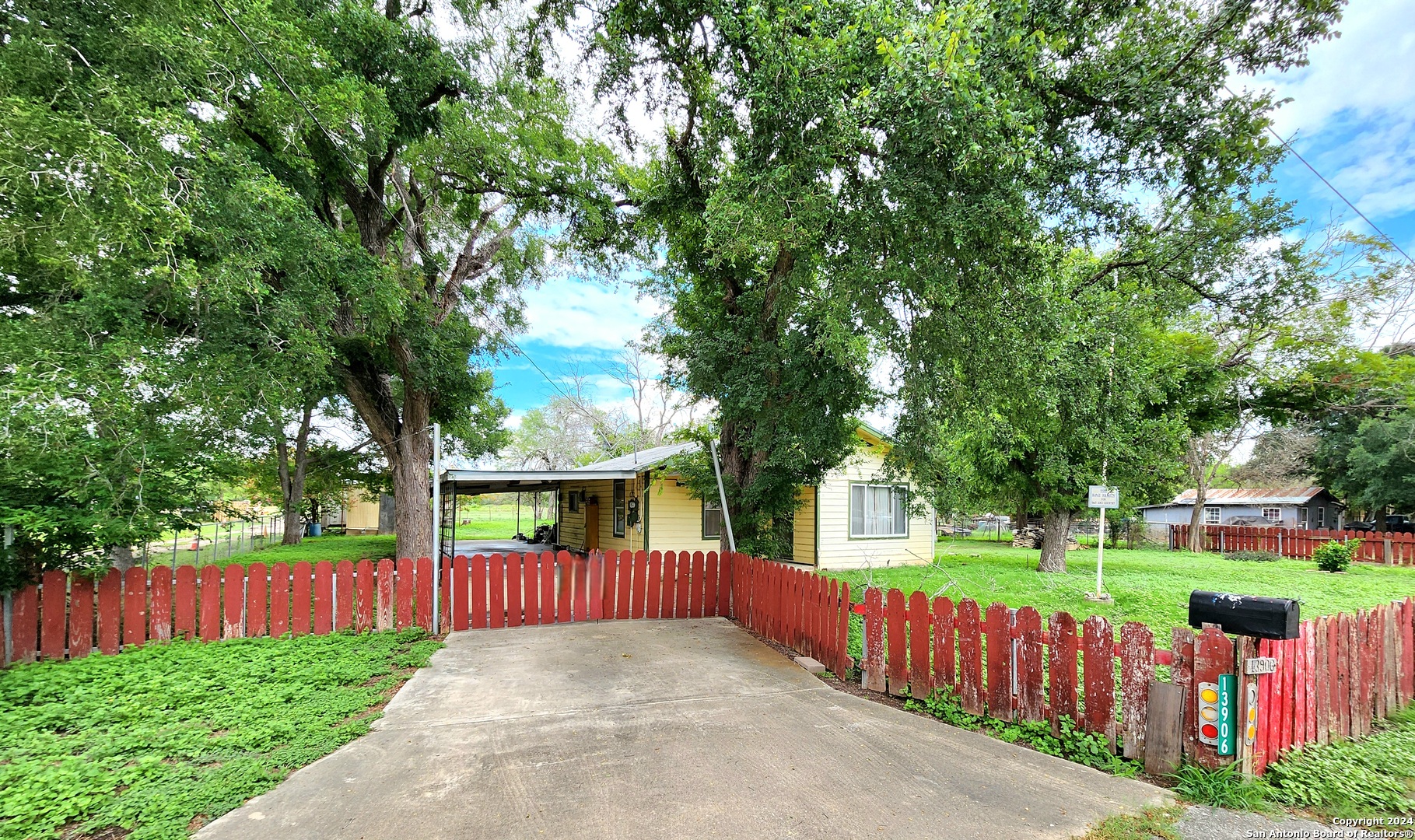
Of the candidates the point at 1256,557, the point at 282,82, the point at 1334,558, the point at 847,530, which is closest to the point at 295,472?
the point at 282,82

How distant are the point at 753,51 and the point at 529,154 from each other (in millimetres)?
5729

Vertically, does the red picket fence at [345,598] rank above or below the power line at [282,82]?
below

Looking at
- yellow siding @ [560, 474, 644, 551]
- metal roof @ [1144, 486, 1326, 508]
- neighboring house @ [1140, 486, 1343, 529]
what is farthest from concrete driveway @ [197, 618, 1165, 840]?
metal roof @ [1144, 486, 1326, 508]

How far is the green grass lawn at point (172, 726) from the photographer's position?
2764mm

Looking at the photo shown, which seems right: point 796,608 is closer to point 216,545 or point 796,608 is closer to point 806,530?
point 806,530

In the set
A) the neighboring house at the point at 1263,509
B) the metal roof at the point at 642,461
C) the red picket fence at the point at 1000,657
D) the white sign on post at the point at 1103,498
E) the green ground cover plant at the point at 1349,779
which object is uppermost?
the metal roof at the point at 642,461

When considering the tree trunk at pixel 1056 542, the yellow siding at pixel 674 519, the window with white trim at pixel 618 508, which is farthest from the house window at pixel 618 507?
the tree trunk at pixel 1056 542

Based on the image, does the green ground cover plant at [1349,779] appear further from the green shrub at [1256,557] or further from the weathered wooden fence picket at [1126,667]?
the green shrub at [1256,557]

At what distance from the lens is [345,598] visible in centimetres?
627

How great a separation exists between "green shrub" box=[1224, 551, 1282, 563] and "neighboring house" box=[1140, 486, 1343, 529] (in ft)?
35.5

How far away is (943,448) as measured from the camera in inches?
309

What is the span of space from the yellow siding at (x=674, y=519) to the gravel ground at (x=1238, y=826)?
31.9ft

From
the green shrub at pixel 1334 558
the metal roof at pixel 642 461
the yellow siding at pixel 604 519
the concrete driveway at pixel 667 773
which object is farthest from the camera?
the green shrub at pixel 1334 558

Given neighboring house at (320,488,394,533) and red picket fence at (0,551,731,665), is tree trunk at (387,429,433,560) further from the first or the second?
neighboring house at (320,488,394,533)
